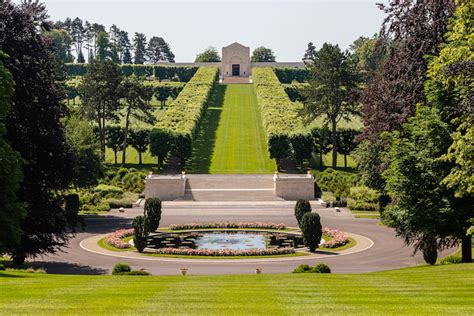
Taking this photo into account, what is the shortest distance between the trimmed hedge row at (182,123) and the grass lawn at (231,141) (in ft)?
8.53

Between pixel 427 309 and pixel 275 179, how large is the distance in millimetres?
55977

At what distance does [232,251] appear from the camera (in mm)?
46656

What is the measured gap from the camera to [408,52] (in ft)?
140

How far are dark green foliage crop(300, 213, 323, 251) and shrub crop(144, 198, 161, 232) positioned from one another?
1149 cm

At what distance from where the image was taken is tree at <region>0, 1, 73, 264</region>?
3931 centimetres

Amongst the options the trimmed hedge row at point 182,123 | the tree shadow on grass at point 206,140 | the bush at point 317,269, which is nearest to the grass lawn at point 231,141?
the tree shadow on grass at point 206,140

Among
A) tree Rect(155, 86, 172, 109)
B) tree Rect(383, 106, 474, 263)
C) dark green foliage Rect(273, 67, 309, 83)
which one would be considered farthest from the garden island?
dark green foliage Rect(273, 67, 309, 83)

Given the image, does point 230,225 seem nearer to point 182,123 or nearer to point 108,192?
point 108,192

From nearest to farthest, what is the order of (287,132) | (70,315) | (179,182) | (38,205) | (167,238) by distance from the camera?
1. (70,315)
2. (38,205)
3. (167,238)
4. (179,182)
5. (287,132)

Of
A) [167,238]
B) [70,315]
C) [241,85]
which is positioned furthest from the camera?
[241,85]

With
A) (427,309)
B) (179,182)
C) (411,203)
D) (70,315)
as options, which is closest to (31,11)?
(411,203)

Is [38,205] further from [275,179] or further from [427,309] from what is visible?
[275,179]

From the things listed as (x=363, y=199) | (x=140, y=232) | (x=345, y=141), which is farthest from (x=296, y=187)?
(x=140, y=232)

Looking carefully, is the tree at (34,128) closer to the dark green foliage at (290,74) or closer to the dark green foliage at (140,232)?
the dark green foliage at (140,232)
